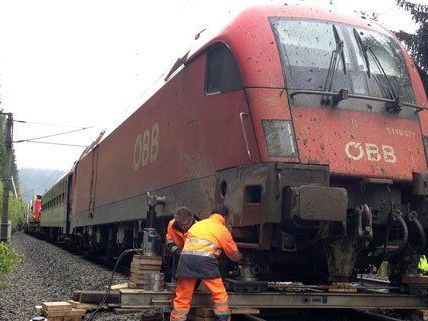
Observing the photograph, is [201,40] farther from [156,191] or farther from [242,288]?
[242,288]

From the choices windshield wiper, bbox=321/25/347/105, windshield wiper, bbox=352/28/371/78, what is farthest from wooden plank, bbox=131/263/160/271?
windshield wiper, bbox=352/28/371/78

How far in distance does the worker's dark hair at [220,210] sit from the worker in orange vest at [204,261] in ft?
0.13

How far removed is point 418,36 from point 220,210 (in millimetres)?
12919

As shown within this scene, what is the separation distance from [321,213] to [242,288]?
44.0 inches

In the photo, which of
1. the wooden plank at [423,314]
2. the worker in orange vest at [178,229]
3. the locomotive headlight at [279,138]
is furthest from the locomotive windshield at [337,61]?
the wooden plank at [423,314]

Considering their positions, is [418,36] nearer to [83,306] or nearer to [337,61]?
[337,61]

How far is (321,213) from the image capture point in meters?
5.11

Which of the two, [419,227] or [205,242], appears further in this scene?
[419,227]

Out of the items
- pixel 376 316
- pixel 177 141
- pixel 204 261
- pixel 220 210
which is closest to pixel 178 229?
pixel 220 210

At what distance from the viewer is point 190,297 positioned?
5.45 metres

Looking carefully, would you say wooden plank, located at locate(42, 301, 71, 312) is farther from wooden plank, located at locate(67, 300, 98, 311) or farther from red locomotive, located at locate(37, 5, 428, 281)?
red locomotive, located at locate(37, 5, 428, 281)

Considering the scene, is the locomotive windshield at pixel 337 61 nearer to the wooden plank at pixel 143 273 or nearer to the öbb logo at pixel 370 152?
the öbb logo at pixel 370 152

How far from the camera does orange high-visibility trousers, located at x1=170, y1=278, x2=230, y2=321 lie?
5238mm

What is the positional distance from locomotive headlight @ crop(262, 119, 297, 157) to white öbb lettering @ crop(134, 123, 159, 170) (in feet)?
9.95
